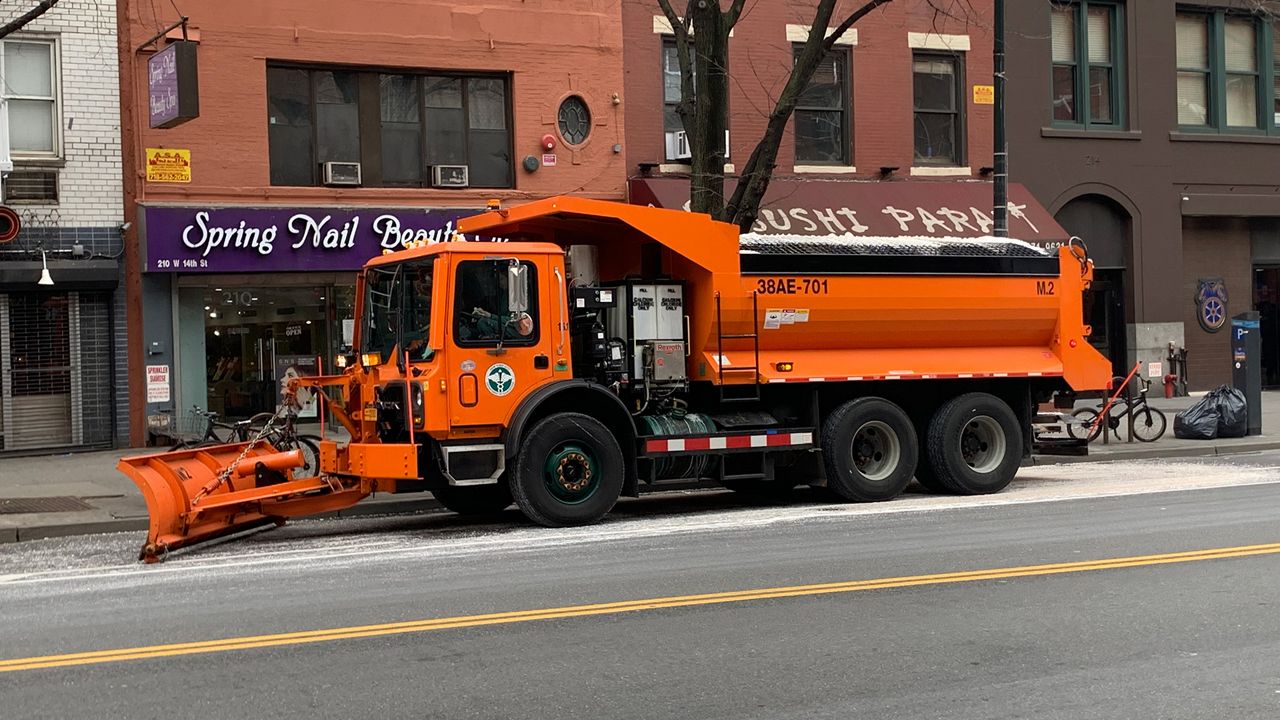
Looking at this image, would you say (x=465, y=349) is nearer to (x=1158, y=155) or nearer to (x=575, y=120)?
(x=575, y=120)

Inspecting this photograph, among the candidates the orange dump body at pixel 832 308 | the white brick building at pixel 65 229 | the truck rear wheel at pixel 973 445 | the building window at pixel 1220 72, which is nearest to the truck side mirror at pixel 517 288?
the orange dump body at pixel 832 308

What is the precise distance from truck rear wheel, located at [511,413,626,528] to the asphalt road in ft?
0.92

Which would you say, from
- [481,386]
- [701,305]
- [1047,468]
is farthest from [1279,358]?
[481,386]

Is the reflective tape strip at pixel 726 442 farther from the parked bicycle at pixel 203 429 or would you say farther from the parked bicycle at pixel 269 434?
A: the parked bicycle at pixel 203 429

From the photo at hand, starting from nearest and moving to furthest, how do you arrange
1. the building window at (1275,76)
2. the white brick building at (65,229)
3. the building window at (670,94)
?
the white brick building at (65,229)
the building window at (670,94)
the building window at (1275,76)

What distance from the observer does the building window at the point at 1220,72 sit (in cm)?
2836

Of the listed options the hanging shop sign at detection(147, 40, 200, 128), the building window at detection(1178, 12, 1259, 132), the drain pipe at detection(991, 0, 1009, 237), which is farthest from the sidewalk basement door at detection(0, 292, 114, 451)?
the building window at detection(1178, 12, 1259, 132)

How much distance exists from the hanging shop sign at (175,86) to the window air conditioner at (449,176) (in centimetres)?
422

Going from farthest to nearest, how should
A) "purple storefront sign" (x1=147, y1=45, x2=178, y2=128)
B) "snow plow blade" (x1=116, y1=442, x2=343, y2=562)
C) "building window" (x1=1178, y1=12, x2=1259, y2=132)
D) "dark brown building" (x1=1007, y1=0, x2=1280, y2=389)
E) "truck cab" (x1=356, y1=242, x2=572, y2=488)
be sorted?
"building window" (x1=1178, y1=12, x2=1259, y2=132)
"dark brown building" (x1=1007, y1=0, x2=1280, y2=389)
"purple storefront sign" (x1=147, y1=45, x2=178, y2=128)
"truck cab" (x1=356, y1=242, x2=572, y2=488)
"snow plow blade" (x1=116, y1=442, x2=343, y2=562)

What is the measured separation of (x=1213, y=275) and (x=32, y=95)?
898 inches

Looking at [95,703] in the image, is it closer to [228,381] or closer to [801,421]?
[801,421]

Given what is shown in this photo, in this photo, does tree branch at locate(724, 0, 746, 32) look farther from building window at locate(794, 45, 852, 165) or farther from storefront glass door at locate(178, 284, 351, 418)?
storefront glass door at locate(178, 284, 351, 418)

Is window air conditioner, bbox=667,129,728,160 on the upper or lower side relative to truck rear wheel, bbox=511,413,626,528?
upper

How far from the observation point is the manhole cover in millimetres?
13461
